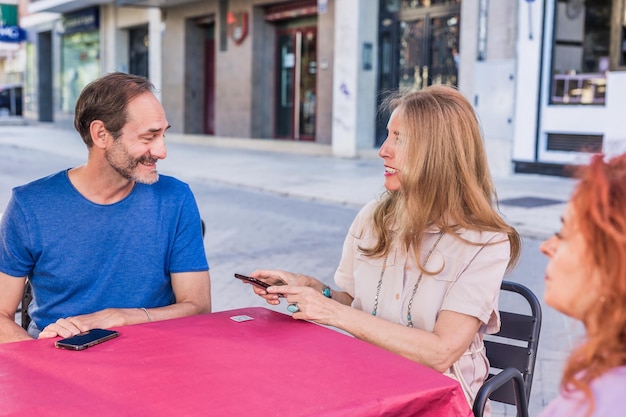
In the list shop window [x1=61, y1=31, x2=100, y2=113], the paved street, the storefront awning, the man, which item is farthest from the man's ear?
shop window [x1=61, y1=31, x2=100, y2=113]

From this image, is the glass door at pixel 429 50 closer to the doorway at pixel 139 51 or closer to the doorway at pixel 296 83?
the doorway at pixel 296 83

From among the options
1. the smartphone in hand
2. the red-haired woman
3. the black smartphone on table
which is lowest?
the black smartphone on table

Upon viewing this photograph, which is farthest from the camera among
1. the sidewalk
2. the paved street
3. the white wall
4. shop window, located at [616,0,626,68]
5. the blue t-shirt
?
the white wall

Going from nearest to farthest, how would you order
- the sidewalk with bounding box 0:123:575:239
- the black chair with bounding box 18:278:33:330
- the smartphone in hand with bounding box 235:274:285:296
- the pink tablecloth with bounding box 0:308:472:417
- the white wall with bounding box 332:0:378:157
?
the pink tablecloth with bounding box 0:308:472:417 < the smartphone in hand with bounding box 235:274:285:296 < the black chair with bounding box 18:278:33:330 < the sidewalk with bounding box 0:123:575:239 < the white wall with bounding box 332:0:378:157

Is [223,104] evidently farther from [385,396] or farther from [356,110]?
[385,396]

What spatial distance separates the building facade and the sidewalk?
55cm

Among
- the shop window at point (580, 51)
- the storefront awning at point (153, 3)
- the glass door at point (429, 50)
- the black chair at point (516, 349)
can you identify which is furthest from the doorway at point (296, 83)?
the black chair at point (516, 349)

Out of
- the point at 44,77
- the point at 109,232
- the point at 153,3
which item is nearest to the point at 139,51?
the point at 153,3

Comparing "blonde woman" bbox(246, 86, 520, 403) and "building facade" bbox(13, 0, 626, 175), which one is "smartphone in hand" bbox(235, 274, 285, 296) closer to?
"blonde woman" bbox(246, 86, 520, 403)

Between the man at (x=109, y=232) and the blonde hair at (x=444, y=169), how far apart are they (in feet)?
2.78

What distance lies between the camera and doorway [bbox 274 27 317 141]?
835 inches

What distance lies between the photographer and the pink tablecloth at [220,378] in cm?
173

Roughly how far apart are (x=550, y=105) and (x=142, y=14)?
17.4 m

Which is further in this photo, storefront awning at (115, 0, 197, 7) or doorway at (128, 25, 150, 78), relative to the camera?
doorway at (128, 25, 150, 78)
